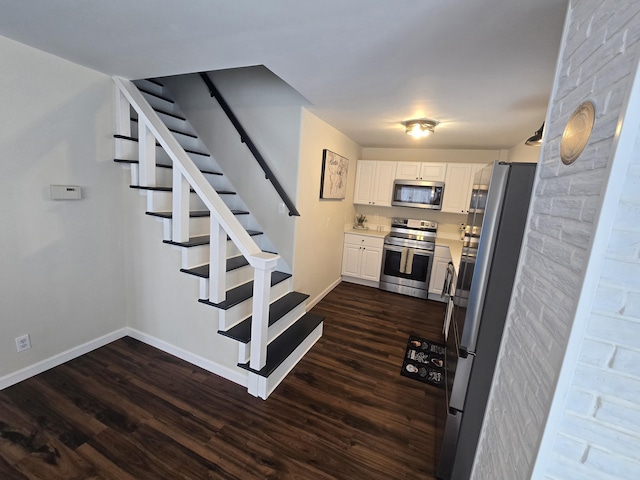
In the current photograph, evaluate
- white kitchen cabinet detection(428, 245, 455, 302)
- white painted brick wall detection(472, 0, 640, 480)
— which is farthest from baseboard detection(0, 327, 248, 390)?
white kitchen cabinet detection(428, 245, 455, 302)

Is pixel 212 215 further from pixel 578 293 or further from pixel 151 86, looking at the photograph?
pixel 151 86

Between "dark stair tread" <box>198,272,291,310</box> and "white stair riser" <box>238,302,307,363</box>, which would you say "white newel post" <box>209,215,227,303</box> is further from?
"white stair riser" <box>238,302,307,363</box>

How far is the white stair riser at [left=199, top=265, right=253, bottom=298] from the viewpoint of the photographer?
2162mm

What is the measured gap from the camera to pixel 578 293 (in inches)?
28.5

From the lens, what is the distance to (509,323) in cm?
132

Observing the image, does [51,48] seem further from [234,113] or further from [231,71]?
[234,113]

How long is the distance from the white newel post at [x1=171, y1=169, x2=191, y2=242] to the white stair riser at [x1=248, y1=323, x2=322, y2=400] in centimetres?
122

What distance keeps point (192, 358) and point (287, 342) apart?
32.3 inches

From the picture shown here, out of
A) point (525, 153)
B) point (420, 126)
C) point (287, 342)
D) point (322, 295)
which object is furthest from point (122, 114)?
point (525, 153)

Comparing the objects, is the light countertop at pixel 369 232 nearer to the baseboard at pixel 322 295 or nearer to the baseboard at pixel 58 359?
the baseboard at pixel 322 295

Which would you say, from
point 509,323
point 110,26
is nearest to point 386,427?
point 509,323

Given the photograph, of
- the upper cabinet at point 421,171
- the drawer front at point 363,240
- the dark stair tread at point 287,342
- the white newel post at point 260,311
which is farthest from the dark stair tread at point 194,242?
the upper cabinet at point 421,171

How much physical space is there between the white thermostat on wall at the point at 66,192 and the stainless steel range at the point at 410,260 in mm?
3678

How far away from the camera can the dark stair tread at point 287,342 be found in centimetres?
210
